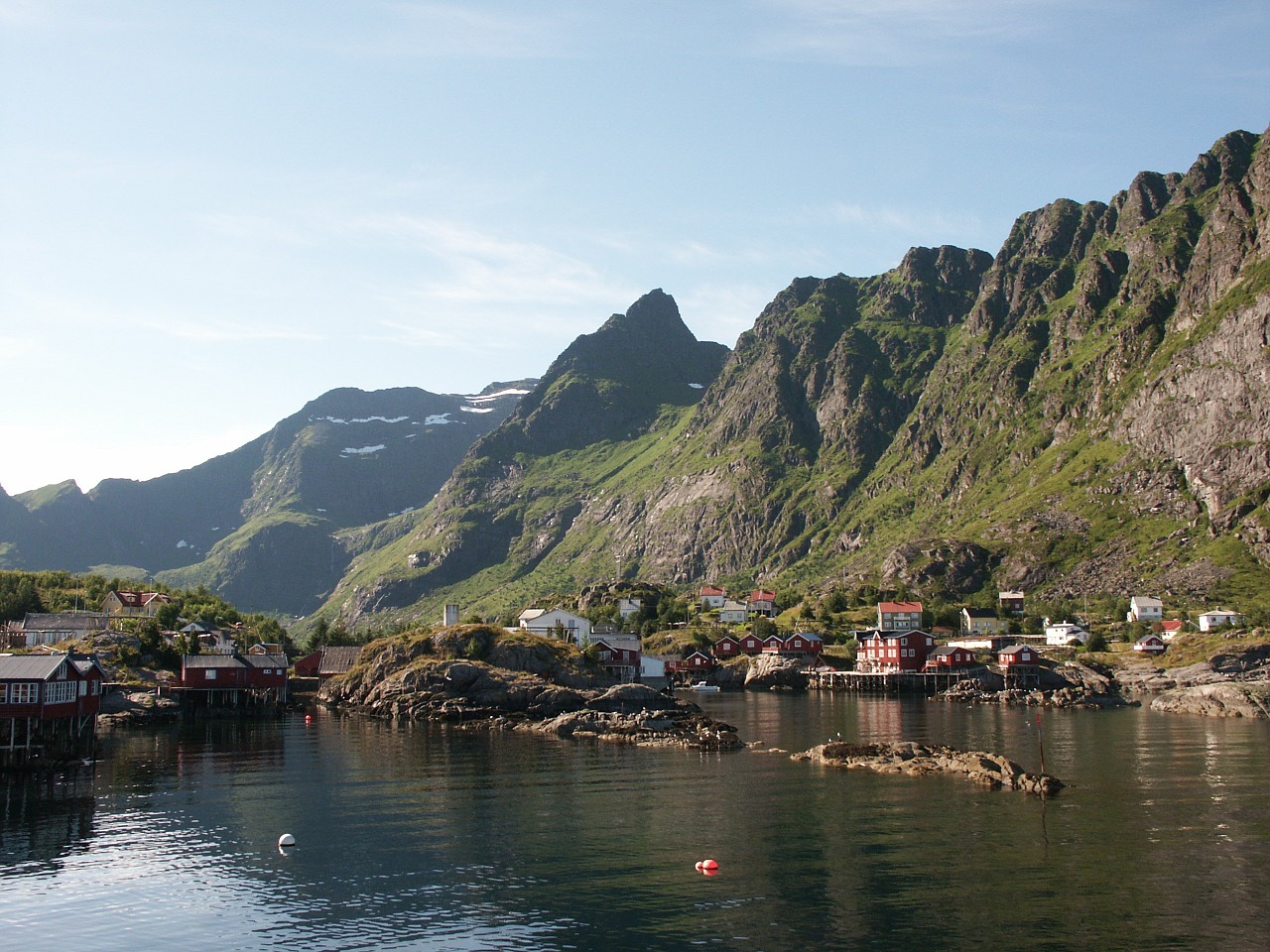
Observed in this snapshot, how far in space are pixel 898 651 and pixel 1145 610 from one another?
39.5m

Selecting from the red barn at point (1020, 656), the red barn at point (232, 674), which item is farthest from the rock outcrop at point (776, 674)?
the red barn at point (232, 674)

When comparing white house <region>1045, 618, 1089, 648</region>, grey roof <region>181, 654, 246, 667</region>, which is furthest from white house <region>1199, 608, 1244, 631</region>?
grey roof <region>181, 654, 246, 667</region>

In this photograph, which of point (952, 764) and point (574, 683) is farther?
point (574, 683)

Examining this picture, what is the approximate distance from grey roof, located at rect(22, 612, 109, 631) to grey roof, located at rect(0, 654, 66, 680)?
63037 mm

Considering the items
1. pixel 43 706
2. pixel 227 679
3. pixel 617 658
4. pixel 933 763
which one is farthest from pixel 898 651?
pixel 43 706

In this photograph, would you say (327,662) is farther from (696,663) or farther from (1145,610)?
(1145,610)

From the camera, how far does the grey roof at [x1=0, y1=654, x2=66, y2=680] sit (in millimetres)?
71875

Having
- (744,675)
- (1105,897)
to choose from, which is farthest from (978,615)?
(1105,897)

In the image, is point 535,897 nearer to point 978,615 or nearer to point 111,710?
point 111,710

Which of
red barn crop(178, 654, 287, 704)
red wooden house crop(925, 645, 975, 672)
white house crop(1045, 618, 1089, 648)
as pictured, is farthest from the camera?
white house crop(1045, 618, 1089, 648)

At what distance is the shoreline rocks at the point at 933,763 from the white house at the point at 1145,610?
108m

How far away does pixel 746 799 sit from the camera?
180 ft

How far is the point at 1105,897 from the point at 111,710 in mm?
97416

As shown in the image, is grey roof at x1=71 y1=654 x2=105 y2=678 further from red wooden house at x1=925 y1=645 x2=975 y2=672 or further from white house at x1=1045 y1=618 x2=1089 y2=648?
white house at x1=1045 y1=618 x2=1089 y2=648
